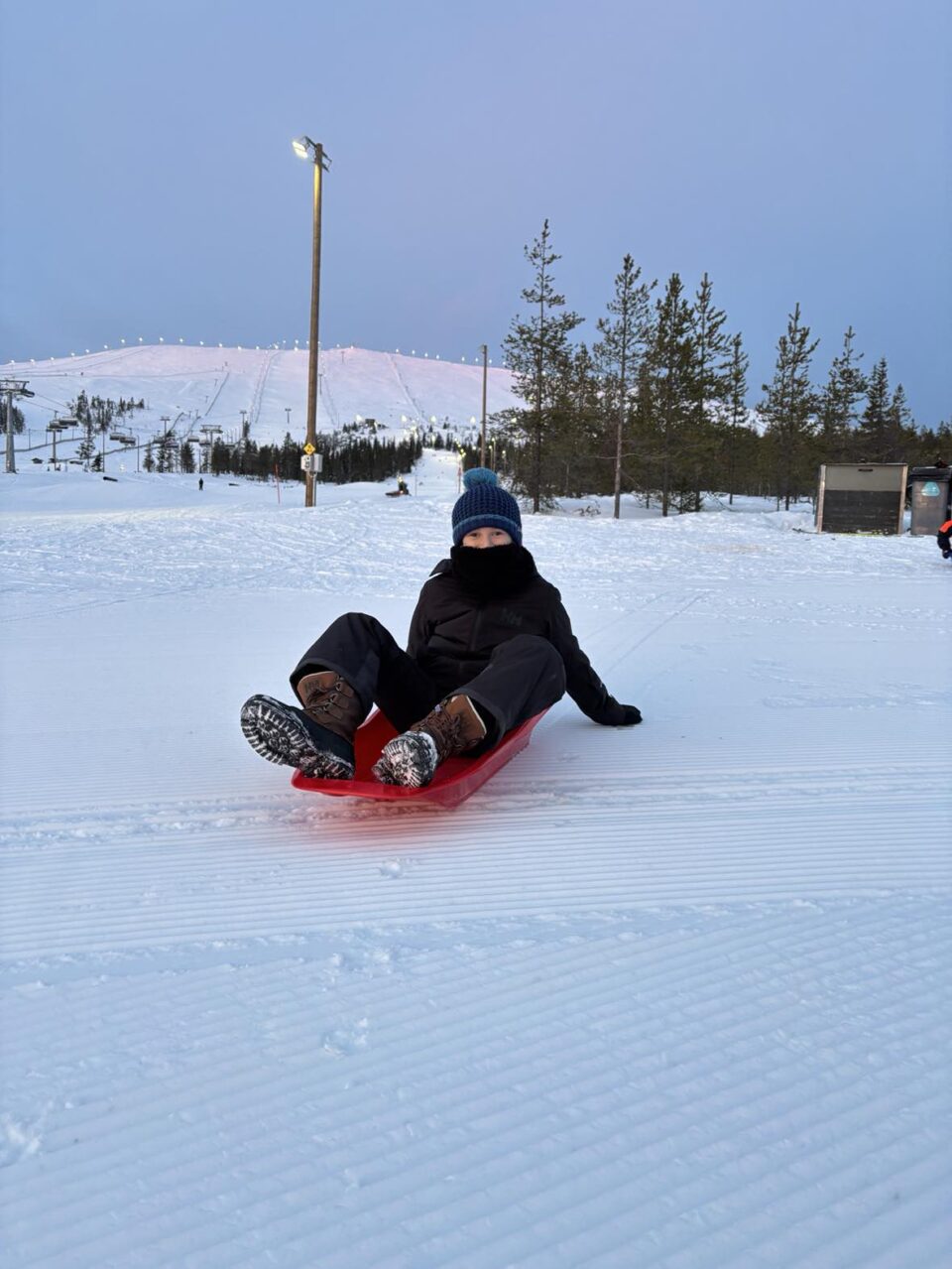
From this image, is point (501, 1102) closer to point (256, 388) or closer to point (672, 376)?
point (672, 376)

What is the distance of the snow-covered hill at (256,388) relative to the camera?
6919 cm

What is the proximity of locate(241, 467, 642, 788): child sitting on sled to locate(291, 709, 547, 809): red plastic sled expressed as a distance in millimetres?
35

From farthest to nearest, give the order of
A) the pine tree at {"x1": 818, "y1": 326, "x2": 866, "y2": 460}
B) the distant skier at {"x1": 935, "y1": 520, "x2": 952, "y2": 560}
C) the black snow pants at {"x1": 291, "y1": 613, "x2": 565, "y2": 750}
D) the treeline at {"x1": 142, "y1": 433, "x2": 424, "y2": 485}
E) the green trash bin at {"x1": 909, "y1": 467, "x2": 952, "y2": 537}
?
the treeline at {"x1": 142, "y1": 433, "x2": 424, "y2": 485}, the pine tree at {"x1": 818, "y1": 326, "x2": 866, "y2": 460}, the green trash bin at {"x1": 909, "y1": 467, "x2": 952, "y2": 537}, the distant skier at {"x1": 935, "y1": 520, "x2": 952, "y2": 560}, the black snow pants at {"x1": 291, "y1": 613, "x2": 565, "y2": 750}

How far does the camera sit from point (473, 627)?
8.54ft

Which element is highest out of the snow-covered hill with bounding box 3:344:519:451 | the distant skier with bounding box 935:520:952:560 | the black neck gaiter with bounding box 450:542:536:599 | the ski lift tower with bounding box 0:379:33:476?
the snow-covered hill with bounding box 3:344:519:451

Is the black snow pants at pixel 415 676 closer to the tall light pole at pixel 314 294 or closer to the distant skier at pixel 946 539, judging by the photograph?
the distant skier at pixel 946 539

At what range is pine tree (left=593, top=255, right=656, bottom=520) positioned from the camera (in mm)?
20031

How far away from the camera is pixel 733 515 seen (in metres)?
15.8

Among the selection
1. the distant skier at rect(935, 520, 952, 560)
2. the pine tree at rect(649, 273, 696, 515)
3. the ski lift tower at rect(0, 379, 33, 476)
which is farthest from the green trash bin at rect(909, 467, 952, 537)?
the ski lift tower at rect(0, 379, 33, 476)

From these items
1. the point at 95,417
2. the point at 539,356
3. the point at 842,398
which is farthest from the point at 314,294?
the point at 95,417

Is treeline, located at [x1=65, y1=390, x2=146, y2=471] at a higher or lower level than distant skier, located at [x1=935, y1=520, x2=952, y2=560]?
higher

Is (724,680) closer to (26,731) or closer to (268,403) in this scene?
(26,731)

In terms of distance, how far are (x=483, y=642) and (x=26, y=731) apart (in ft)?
5.81

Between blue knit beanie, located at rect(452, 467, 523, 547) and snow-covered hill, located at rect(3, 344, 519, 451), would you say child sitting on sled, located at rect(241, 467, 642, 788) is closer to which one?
blue knit beanie, located at rect(452, 467, 523, 547)
